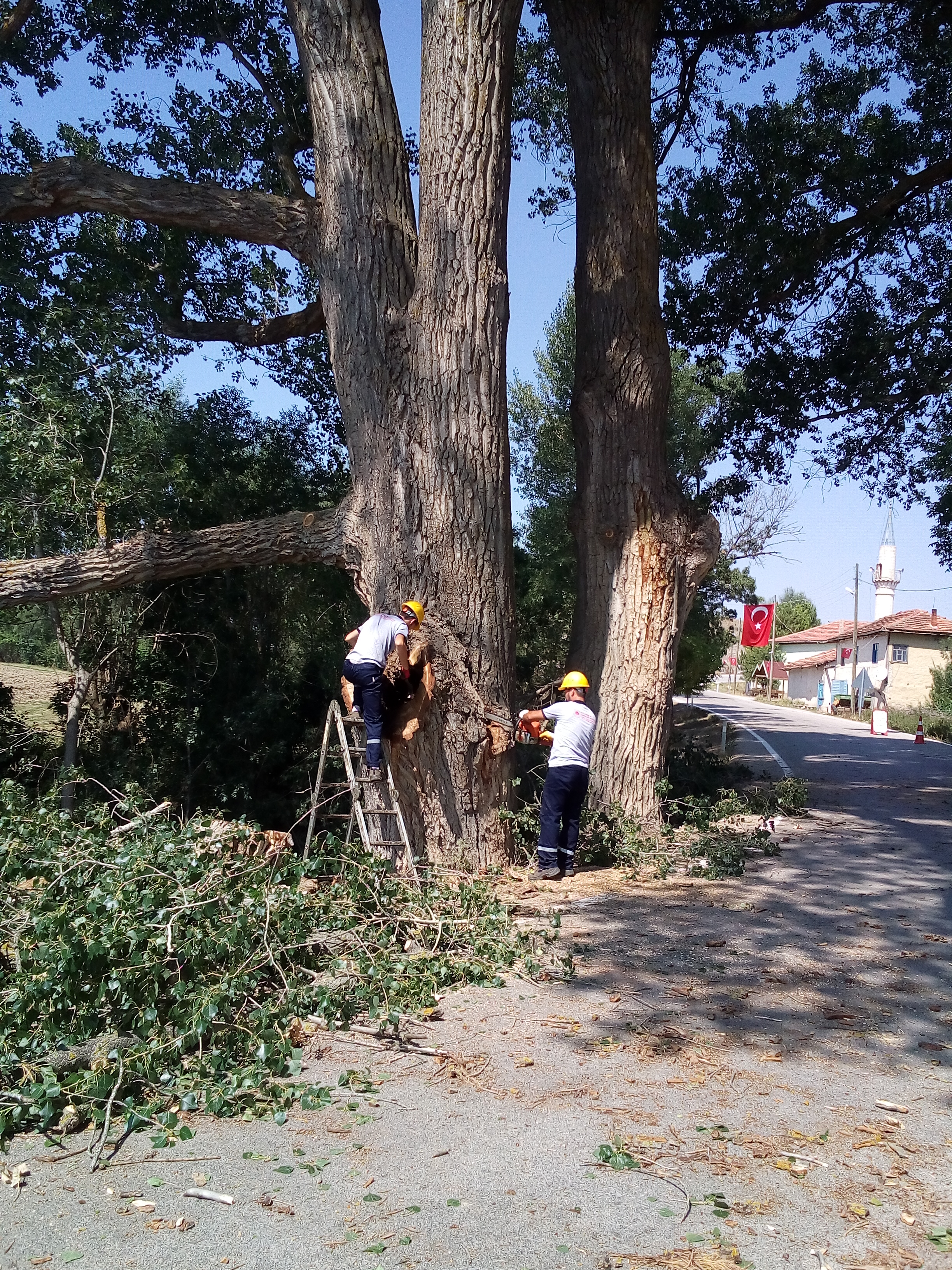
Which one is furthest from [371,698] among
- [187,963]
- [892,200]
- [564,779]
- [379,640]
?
[892,200]

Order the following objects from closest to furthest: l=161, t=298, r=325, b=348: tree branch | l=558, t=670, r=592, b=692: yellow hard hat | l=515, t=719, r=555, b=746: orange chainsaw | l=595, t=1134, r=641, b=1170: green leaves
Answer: l=595, t=1134, r=641, b=1170: green leaves < l=515, t=719, r=555, b=746: orange chainsaw < l=558, t=670, r=592, b=692: yellow hard hat < l=161, t=298, r=325, b=348: tree branch

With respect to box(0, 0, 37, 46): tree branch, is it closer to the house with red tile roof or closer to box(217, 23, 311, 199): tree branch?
box(217, 23, 311, 199): tree branch

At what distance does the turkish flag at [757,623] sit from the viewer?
66.2 ft

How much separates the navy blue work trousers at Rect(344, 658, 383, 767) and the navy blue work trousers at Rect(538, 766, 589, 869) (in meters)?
1.52

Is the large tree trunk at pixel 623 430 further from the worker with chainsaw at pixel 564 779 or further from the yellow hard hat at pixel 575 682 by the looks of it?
the worker with chainsaw at pixel 564 779

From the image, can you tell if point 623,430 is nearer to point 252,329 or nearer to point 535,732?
point 535,732

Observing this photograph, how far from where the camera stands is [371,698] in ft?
27.2

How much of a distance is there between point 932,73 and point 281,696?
42.4 feet

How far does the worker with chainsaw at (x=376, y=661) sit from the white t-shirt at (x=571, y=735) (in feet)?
4.94

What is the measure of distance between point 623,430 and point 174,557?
15.5 feet

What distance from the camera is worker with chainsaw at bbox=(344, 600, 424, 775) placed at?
815 centimetres

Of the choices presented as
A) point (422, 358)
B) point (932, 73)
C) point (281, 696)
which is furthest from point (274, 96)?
point (932, 73)

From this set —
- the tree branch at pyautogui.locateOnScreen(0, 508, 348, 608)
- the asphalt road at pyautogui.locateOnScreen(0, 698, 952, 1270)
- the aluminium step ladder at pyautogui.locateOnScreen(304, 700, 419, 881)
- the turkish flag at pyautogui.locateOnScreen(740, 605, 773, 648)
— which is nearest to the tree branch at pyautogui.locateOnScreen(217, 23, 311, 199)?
the tree branch at pyautogui.locateOnScreen(0, 508, 348, 608)

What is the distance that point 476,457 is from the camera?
344 inches
